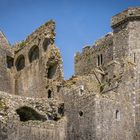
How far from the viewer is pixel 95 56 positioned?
206 ft

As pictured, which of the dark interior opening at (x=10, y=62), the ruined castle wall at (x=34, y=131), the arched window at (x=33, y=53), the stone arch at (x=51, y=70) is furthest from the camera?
the dark interior opening at (x=10, y=62)

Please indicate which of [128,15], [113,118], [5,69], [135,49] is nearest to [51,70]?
[5,69]

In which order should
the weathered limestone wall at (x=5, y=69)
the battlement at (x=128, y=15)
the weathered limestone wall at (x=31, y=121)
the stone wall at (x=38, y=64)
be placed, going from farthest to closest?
the weathered limestone wall at (x=5, y=69)
the battlement at (x=128, y=15)
the stone wall at (x=38, y=64)
the weathered limestone wall at (x=31, y=121)

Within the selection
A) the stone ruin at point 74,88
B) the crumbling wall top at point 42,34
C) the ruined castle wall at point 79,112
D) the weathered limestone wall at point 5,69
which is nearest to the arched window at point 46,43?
the stone ruin at point 74,88

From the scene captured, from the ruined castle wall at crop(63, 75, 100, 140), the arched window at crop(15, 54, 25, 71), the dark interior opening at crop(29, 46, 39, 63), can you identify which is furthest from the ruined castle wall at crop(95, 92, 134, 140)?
the arched window at crop(15, 54, 25, 71)

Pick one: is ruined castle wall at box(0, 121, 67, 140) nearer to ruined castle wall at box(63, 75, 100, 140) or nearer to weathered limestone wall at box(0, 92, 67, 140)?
weathered limestone wall at box(0, 92, 67, 140)

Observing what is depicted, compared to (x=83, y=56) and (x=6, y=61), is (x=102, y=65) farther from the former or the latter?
(x=6, y=61)

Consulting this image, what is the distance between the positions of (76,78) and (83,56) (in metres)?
10.2

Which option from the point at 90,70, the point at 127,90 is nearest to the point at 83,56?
the point at 90,70

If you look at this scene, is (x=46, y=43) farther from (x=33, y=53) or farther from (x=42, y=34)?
(x=33, y=53)

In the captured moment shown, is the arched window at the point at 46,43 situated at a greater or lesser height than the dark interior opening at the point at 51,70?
greater

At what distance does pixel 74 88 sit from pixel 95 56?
45.1 ft

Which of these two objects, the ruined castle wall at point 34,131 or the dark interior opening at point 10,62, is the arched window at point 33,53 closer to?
the dark interior opening at point 10,62

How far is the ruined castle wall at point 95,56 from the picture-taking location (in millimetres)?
60406
